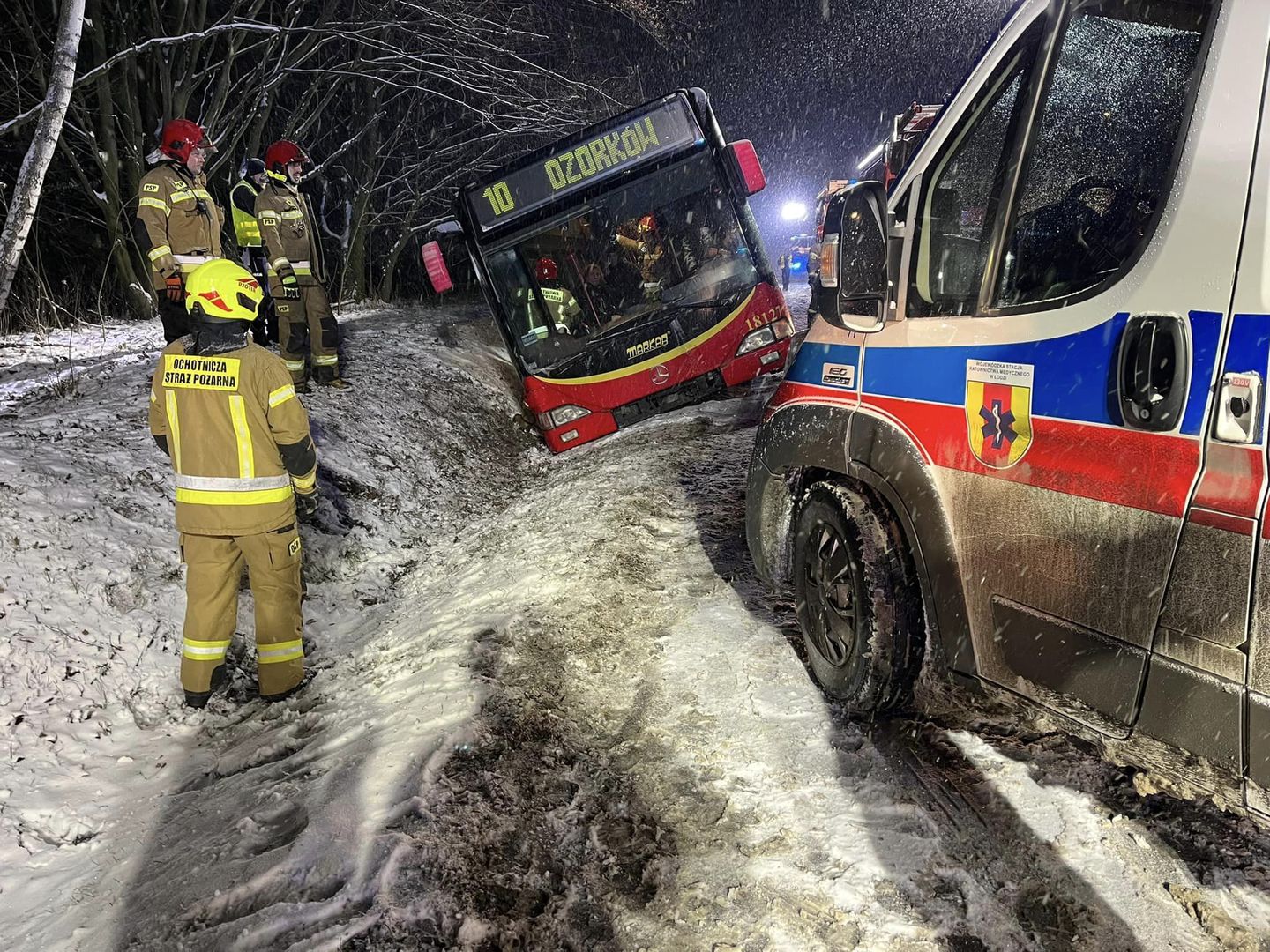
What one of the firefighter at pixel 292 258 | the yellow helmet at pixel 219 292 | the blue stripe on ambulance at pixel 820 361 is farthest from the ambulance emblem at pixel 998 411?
the firefighter at pixel 292 258

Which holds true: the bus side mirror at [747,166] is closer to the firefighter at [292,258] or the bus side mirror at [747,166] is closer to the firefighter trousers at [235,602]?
the firefighter at [292,258]

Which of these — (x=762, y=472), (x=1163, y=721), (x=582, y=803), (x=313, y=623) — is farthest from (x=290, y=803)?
(x=1163, y=721)

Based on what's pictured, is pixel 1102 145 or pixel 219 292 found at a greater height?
pixel 1102 145

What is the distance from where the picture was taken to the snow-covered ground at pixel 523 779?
7.43 feet

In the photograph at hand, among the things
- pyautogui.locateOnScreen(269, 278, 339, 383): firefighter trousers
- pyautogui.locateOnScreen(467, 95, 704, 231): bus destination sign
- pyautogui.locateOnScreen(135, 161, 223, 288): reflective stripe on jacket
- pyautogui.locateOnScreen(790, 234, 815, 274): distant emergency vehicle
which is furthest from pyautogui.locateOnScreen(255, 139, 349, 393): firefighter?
pyautogui.locateOnScreen(790, 234, 815, 274): distant emergency vehicle

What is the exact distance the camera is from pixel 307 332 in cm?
722

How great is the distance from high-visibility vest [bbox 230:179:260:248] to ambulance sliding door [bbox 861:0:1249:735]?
230 inches

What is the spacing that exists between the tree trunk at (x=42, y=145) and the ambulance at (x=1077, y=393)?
6849mm

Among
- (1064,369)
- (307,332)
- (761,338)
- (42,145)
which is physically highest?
(42,145)

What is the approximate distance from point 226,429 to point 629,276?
15.8 feet

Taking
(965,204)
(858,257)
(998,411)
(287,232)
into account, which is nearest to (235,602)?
(858,257)

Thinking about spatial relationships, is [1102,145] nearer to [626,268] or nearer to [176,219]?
[626,268]

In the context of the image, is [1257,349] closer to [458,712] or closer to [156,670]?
[458,712]

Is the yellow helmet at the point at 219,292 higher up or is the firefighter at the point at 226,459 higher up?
the yellow helmet at the point at 219,292
